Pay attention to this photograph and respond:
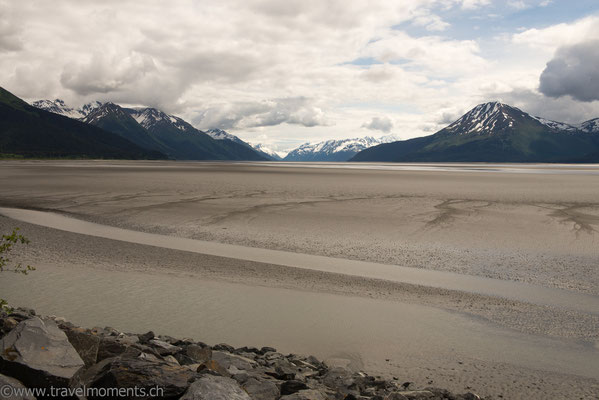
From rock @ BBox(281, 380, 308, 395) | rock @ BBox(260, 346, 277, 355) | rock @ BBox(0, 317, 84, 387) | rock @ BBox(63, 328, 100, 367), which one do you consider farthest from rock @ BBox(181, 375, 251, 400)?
rock @ BBox(260, 346, 277, 355)

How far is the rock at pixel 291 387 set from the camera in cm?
597

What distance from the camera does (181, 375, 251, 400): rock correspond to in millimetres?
4863

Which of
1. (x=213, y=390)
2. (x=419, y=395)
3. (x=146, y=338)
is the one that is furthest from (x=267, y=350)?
(x=213, y=390)

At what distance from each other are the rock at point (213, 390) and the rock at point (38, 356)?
1600 mm

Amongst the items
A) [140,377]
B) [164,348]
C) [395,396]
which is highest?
[140,377]

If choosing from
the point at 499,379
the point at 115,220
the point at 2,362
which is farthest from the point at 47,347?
the point at 115,220

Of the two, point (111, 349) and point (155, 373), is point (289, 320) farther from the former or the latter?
point (155, 373)

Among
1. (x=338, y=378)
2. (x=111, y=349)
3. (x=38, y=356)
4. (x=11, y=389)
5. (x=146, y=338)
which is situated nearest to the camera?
(x=11, y=389)

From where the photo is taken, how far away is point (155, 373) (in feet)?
17.6

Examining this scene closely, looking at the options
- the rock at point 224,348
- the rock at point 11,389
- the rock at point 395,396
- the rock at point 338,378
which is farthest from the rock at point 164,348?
the rock at point 395,396

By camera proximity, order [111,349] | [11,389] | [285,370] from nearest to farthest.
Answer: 1. [11,389]
2. [111,349]
3. [285,370]

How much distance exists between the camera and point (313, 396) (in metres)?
5.71

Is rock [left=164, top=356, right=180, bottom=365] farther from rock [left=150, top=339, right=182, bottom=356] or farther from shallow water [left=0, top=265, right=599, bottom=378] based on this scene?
shallow water [left=0, top=265, right=599, bottom=378]

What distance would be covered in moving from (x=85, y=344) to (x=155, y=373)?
1.60 meters
